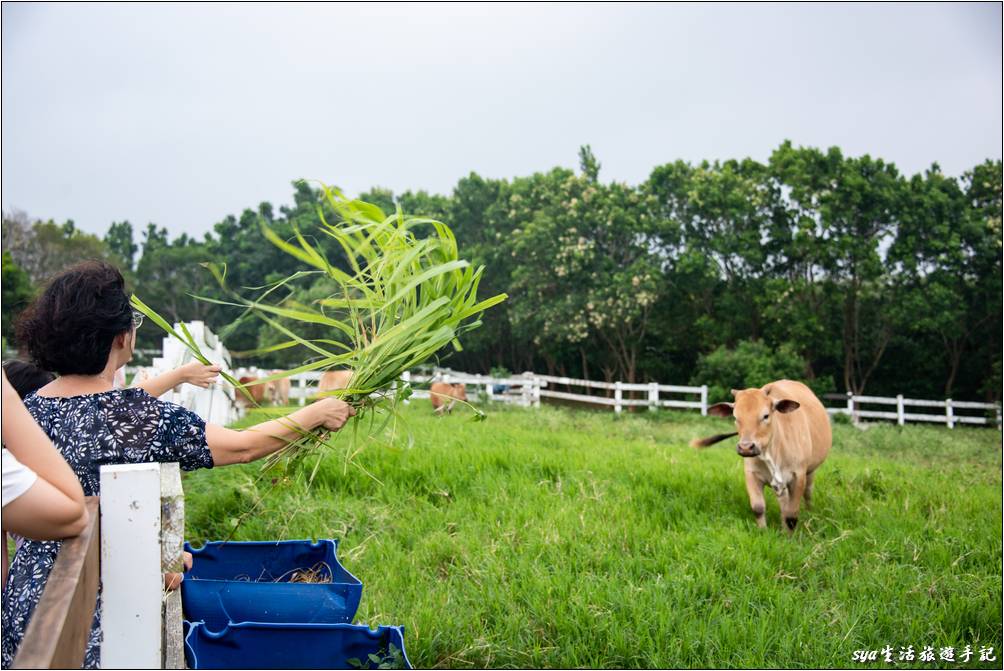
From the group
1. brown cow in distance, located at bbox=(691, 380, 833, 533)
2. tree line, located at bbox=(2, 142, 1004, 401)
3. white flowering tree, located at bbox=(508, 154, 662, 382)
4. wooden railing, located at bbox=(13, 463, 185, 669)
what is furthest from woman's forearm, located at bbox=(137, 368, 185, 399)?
white flowering tree, located at bbox=(508, 154, 662, 382)

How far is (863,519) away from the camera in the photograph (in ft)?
19.6

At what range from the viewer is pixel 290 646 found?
8.47 feet

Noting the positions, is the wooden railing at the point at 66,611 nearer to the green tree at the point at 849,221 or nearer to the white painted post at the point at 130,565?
the white painted post at the point at 130,565

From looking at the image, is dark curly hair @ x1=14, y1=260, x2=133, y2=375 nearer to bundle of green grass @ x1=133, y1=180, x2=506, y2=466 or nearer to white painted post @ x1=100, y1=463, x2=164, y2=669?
bundle of green grass @ x1=133, y1=180, x2=506, y2=466

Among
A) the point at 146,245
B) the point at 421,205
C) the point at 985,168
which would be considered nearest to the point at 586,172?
the point at 421,205

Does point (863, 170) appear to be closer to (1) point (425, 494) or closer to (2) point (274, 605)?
(1) point (425, 494)

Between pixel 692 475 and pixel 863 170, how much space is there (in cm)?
1868

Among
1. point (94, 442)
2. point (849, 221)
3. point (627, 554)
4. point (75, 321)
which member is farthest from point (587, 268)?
point (94, 442)

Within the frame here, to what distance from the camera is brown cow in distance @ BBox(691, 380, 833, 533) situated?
5723 millimetres

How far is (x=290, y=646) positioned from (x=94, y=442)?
3.10ft

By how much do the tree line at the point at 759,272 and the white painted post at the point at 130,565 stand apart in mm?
18255

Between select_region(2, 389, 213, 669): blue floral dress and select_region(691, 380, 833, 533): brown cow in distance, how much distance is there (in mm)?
4096

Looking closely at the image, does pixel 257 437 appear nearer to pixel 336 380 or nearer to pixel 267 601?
pixel 267 601

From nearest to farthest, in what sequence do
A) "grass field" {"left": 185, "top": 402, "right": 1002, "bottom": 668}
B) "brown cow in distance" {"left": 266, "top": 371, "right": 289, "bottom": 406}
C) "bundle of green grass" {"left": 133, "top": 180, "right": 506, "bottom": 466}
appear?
"bundle of green grass" {"left": 133, "top": 180, "right": 506, "bottom": 466}, "grass field" {"left": 185, "top": 402, "right": 1002, "bottom": 668}, "brown cow in distance" {"left": 266, "top": 371, "right": 289, "bottom": 406}
